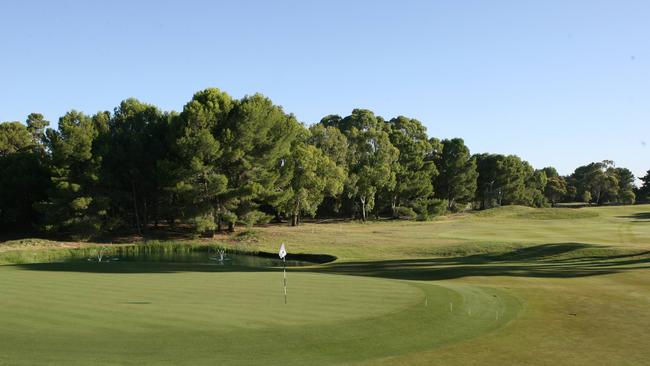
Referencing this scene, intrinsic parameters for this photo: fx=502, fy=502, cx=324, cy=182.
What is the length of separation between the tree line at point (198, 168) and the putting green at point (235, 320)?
32.9 metres

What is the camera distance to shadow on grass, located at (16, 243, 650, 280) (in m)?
27.0

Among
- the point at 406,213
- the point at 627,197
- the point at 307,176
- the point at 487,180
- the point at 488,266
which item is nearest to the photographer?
the point at 488,266

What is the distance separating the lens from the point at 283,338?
12.8 m

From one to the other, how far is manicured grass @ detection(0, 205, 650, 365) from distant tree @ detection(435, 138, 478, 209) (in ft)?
233

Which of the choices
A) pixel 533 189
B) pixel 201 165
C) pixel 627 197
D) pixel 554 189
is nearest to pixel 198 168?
pixel 201 165

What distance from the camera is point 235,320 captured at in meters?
14.7

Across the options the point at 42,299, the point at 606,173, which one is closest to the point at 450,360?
the point at 42,299

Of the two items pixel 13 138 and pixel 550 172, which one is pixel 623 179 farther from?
pixel 13 138

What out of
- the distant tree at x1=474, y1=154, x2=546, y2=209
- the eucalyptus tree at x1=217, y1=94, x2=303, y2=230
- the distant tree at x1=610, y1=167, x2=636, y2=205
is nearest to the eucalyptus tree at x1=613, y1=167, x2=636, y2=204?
the distant tree at x1=610, y1=167, x2=636, y2=205

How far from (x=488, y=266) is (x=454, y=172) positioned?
71.7 m

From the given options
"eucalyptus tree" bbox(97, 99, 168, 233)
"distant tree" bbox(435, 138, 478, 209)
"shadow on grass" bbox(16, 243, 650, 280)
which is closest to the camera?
"shadow on grass" bbox(16, 243, 650, 280)

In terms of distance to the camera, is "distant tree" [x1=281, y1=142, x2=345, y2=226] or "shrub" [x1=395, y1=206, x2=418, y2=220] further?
"shrub" [x1=395, y1=206, x2=418, y2=220]

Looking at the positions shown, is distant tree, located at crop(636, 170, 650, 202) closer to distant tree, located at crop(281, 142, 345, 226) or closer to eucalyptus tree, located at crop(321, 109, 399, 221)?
eucalyptus tree, located at crop(321, 109, 399, 221)

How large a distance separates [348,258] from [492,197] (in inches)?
3334
